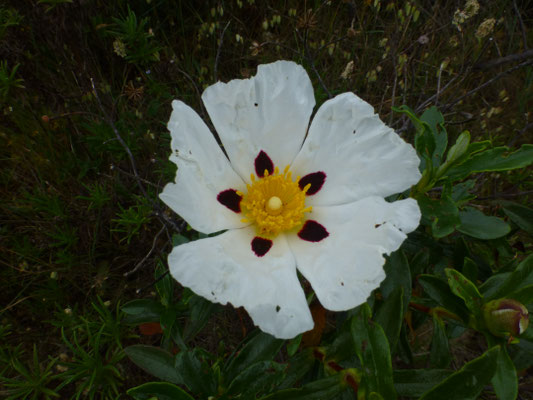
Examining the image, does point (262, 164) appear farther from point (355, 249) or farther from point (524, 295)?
point (524, 295)

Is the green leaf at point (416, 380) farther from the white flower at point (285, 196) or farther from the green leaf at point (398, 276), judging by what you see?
the white flower at point (285, 196)

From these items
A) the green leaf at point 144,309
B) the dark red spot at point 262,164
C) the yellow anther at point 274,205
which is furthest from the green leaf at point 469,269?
the green leaf at point 144,309

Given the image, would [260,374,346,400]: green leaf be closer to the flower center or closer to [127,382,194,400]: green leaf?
[127,382,194,400]: green leaf

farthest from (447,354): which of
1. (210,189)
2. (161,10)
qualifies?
(161,10)

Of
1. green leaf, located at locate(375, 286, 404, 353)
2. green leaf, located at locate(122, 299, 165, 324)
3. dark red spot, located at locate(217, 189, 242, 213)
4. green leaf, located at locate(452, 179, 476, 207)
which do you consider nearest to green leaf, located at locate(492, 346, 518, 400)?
green leaf, located at locate(375, 286, 404, 353)

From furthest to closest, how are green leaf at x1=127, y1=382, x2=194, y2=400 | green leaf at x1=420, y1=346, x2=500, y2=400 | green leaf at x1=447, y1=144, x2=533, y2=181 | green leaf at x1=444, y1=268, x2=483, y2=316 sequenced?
1. green leaf at x1=447, y1=144, x2=533, y2=181
2. green leaf at x1=444, y1=268, x2=483, y2=316
3. green leaf at x1=127, y1=382, x2=194, y2=400
4. green leaf at x1=420, y1=346, x2=500, y2=400

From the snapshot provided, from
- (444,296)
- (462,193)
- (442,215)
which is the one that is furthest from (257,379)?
(462,193)
